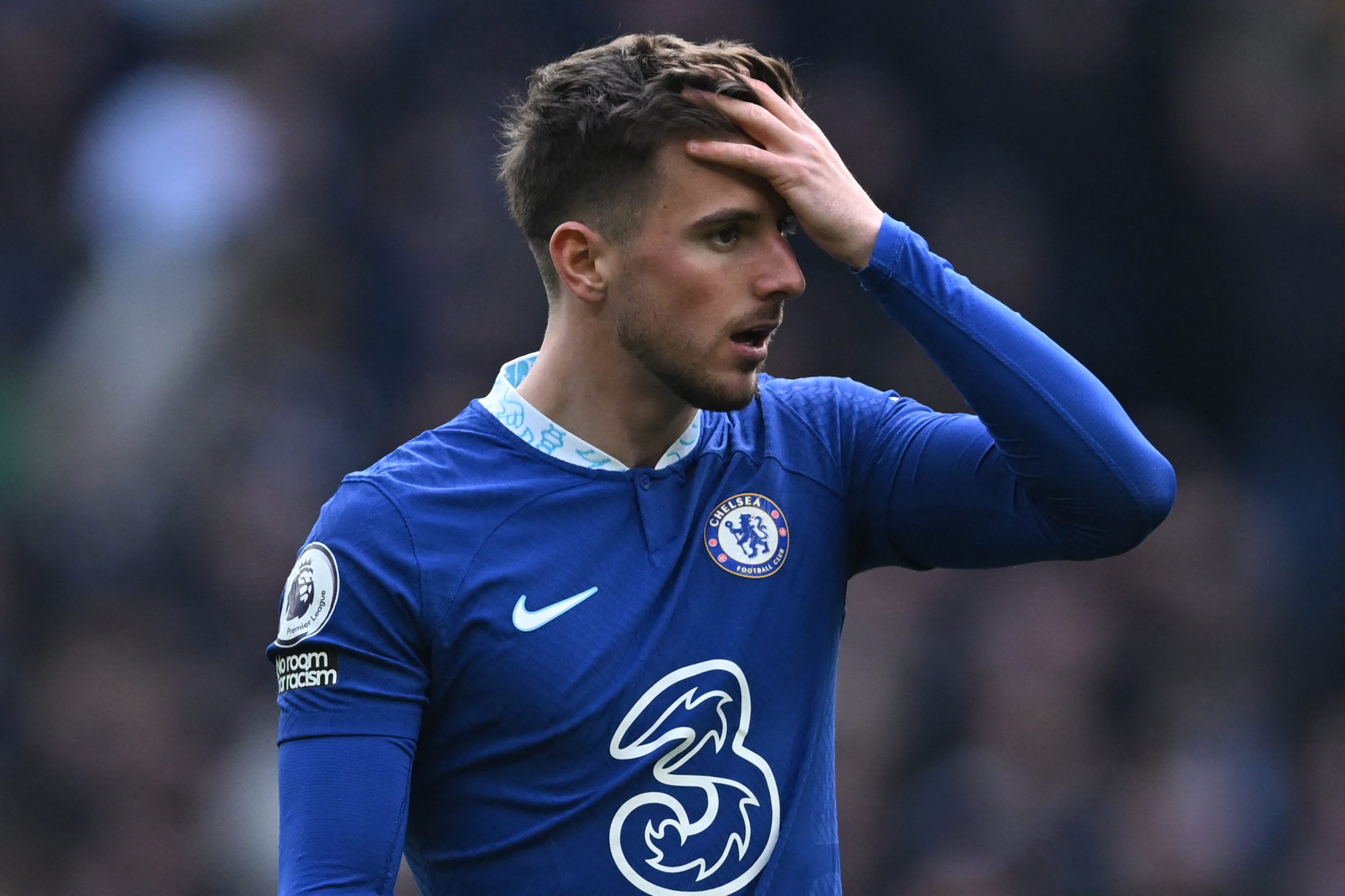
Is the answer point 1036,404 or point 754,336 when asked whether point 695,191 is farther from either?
point 1036,404

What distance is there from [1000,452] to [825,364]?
406 centimetres

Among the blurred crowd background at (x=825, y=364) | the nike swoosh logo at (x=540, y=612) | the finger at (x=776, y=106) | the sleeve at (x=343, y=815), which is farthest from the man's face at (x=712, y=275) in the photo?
the blurred crowd background at (x=825, y=364)

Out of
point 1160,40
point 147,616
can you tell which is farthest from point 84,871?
point 1160,40

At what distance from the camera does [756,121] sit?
7.46 ft

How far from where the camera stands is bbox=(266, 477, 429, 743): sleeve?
2090 mm

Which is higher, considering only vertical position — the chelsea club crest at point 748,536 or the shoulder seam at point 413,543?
the chelsea club crest at point 748,536

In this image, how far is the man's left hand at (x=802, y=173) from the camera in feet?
7.41

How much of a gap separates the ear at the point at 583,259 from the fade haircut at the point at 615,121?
0.06ft

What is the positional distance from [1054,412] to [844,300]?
4310 mm

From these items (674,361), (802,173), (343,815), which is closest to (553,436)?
(674,361)

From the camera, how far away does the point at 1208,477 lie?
612cm

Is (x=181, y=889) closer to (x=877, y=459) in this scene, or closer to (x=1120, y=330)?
(x=877, y=459)

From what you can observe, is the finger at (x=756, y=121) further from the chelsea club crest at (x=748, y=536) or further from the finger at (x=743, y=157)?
the chelsea club crest at (x=748, y=536)

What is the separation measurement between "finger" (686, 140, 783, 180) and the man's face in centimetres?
3
